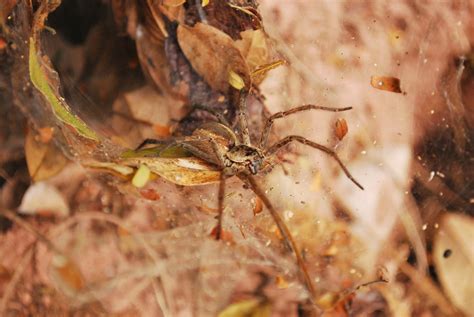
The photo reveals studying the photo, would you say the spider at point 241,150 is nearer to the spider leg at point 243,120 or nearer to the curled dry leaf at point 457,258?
the spider leg at point 243,120

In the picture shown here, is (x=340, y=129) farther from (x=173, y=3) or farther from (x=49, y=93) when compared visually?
(x=49, y=93)

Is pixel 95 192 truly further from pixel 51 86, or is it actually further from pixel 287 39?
pixel 287 39

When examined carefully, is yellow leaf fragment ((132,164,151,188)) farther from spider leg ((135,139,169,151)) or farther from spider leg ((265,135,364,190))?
spider leg ((265,135,364,190))

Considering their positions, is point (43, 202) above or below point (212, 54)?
below

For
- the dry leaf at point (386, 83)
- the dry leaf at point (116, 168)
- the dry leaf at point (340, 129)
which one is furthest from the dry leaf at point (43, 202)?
the dry leaf at point (386, 83)

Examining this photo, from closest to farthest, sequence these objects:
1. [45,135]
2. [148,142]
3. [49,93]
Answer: [49,93]
[148,142]
[45,135]

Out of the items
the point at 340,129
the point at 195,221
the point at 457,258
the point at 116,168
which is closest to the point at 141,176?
the point at 116,168
